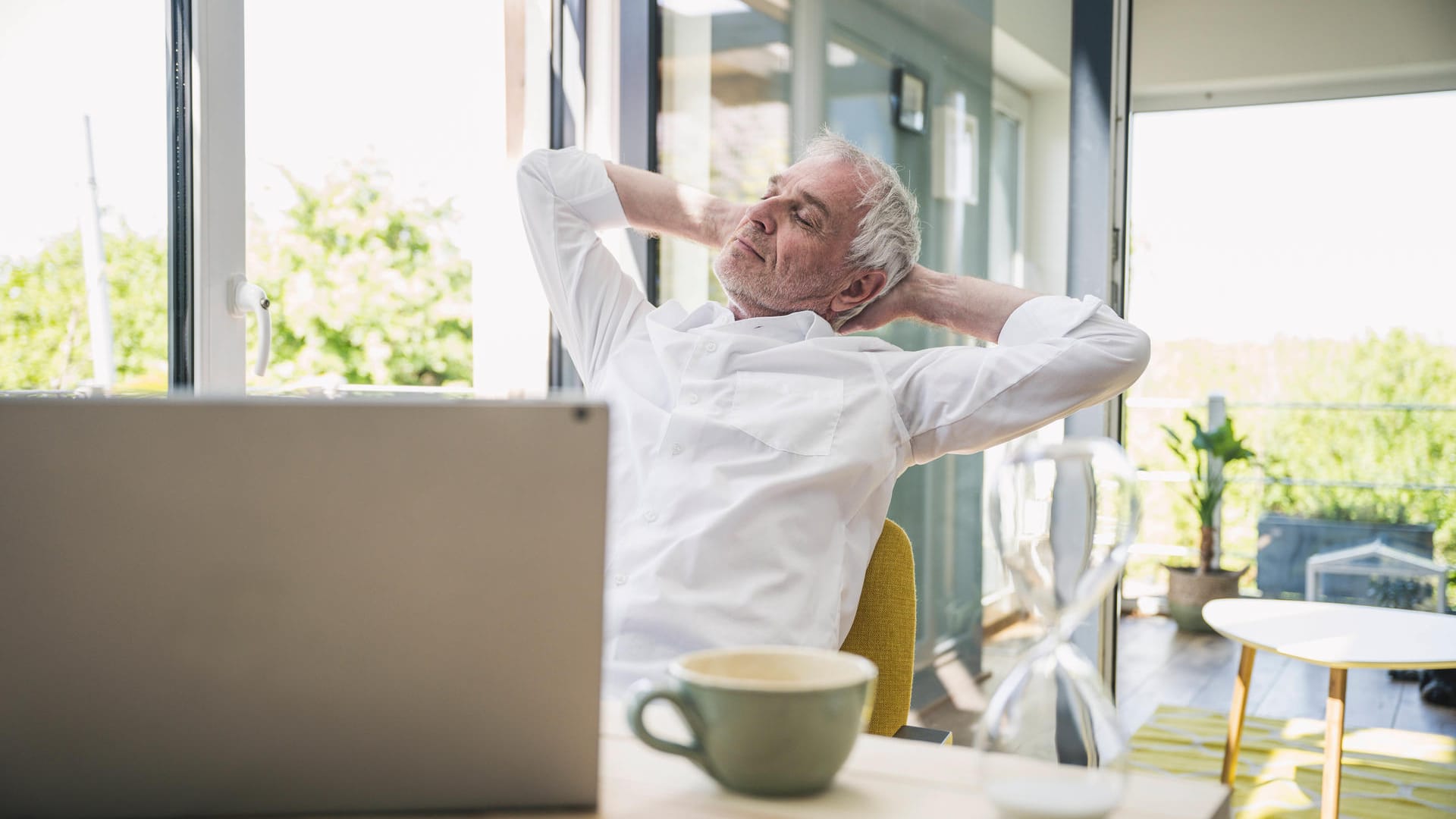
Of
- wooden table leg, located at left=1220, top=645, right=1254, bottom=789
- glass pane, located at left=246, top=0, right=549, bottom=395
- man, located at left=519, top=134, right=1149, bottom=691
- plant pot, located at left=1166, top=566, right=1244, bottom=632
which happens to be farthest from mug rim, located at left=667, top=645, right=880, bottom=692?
plant pot, located at left=1166, top=566, right=1244, bottom=632

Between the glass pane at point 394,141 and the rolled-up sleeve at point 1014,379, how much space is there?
0.56m

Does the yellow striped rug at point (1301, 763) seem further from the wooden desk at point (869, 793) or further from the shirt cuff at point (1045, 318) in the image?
the wooden desk at point (869, 793)

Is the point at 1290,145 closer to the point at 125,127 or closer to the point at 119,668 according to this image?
the point at 125,127

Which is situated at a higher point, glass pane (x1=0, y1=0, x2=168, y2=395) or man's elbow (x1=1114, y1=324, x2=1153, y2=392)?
glass pane (x1=0, y1=0, x2=168, y2=395)

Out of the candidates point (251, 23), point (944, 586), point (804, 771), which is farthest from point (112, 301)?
point (944, 586)

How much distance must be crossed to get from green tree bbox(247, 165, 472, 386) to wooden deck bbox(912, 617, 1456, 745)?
265 centimetres

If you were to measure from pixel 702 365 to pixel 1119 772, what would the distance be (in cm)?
109

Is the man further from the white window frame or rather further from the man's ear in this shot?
the white window frame

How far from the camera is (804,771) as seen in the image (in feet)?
1.77

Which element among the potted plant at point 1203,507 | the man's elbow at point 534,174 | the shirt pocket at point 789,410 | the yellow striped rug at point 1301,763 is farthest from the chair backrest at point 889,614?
the potted plant at point 1203,507

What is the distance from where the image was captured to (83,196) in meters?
1.58

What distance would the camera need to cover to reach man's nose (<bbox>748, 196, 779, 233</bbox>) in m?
1.71

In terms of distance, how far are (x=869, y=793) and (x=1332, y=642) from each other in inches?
84.8

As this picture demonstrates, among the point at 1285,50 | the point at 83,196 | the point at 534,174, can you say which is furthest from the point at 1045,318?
the point at 1285,50
